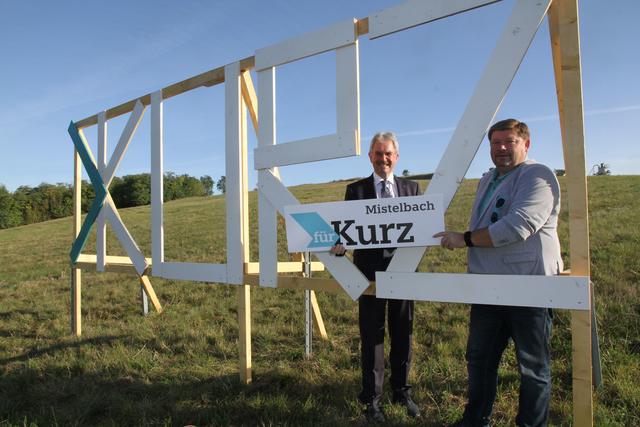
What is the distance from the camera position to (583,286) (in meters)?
2.57

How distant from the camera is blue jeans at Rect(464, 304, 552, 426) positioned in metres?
2.71

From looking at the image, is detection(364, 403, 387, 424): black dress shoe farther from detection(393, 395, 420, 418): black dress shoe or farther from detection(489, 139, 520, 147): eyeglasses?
detection(489, 139, 520, 147): eyeglasses

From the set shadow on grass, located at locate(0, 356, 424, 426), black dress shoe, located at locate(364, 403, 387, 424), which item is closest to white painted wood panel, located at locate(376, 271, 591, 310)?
black dress shoe, located at locate(364, 403, 387, 424)

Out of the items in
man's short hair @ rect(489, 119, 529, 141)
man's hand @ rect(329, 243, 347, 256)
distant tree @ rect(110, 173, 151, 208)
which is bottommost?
man's hand @ rect(329, 243, 347, 256)

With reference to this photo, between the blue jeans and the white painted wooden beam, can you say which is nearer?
the blue jeans

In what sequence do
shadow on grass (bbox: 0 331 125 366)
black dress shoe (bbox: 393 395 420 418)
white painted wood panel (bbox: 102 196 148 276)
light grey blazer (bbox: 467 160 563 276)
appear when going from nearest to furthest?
light grey blazer (bbox: 467 160 563 276) → black dress shoe (bbox: 393 395 420 418) → white painted wood panel (bbox: 102 196 148 276) → shadow on grass (bbox: 0 331 125 366)

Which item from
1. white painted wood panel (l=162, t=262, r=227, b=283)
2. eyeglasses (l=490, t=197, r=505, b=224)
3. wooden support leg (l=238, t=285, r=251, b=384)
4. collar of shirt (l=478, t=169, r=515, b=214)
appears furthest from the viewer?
white painted wood panel (l=162, t=262, r=227, b=283)

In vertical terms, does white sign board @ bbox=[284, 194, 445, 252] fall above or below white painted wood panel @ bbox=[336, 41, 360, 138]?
below

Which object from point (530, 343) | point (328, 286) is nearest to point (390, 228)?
point (328, 286)

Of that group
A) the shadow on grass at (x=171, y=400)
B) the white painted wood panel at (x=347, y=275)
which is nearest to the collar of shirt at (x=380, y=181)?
the white painted wood panel at (x=347, y=275)

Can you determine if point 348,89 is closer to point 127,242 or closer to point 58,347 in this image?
point 127,242

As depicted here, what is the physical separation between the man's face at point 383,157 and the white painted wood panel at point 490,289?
818 millimetres

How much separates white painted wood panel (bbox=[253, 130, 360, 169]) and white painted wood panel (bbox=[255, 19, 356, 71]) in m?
0.72

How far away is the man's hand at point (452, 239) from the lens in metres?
2.82
